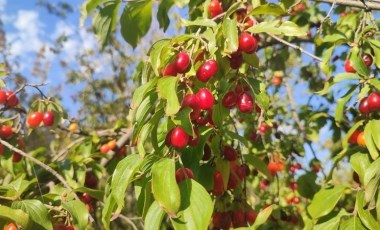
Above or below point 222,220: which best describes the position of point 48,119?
above

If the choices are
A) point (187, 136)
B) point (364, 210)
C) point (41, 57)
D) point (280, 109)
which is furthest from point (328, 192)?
point (41, 57)

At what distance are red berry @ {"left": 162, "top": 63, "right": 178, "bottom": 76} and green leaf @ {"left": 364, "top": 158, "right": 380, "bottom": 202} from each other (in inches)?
29.1

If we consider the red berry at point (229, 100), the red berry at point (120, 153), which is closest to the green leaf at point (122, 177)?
the red berry at point (229, 100)

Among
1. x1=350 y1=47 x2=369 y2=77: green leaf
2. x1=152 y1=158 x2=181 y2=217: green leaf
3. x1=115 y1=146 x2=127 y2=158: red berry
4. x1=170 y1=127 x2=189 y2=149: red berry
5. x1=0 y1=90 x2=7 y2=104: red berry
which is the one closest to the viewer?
x1=152 y1=158 x2=181 y2=217: green leaf

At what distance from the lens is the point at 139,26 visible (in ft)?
7.92

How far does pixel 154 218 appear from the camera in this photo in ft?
4.07

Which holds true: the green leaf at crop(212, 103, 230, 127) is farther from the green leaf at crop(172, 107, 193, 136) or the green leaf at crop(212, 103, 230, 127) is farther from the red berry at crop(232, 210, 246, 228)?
the red berry at crop(232, 210, 246, 228)

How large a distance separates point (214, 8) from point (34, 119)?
45.5 inches

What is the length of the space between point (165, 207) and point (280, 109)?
3.36 meters

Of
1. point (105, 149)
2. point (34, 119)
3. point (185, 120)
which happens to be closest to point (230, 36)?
point (185, 120)

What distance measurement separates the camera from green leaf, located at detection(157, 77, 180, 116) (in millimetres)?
1180

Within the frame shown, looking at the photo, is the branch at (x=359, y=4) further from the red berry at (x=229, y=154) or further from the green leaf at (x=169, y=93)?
the green leaf at (x=169, y=93)

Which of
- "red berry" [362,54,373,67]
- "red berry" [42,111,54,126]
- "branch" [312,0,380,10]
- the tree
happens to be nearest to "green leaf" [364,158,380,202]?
the tree

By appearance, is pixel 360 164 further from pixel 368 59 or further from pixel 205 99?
pixel 205 99
